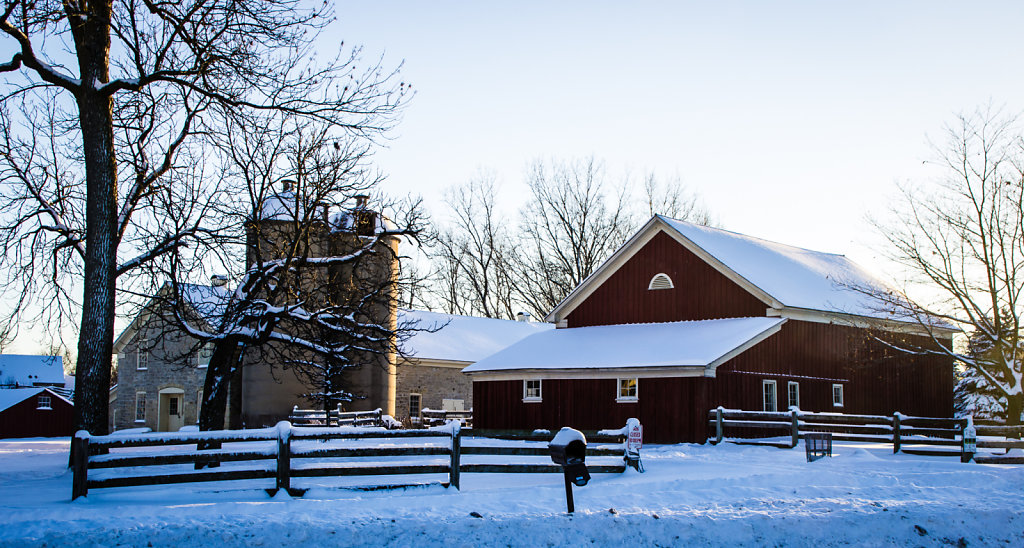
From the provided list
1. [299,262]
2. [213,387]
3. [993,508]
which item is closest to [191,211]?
[299,262]

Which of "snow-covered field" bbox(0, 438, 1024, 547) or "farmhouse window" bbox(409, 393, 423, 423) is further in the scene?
"farmhouse window" bbox(409, 393, 423, 423)

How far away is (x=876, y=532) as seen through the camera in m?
13.1

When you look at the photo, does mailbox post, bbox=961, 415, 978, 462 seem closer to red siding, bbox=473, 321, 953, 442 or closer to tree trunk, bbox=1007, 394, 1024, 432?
red siding, bbox=473, 321, 953, 442

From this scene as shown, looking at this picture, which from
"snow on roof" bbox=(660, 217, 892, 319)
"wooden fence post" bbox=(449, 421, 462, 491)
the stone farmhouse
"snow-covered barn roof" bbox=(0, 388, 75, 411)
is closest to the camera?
"wooden fence post" bbox=(449, 421, 462, 491)

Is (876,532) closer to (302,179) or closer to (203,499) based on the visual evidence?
(203,499)

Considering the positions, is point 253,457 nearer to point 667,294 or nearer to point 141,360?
point 667,294

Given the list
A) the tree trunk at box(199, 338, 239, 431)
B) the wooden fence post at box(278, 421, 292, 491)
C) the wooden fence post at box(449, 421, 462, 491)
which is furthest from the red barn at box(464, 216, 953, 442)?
the wooden fence post at box(278, 421, 292, 491)

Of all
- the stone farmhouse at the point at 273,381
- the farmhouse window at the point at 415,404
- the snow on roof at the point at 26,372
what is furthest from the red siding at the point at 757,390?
the snow on roof at the point at 26,372

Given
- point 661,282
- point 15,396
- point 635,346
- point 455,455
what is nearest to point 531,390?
point 635,346

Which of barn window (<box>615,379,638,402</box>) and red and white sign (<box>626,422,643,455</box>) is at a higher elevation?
barn window (<box>615,379,638,402</box>)

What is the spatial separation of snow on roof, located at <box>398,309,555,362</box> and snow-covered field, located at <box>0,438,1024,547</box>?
2423cm

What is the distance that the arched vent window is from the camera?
31656 millimetres

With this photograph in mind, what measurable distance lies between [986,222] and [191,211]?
22.7 meters

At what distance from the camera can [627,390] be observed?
28062mm
